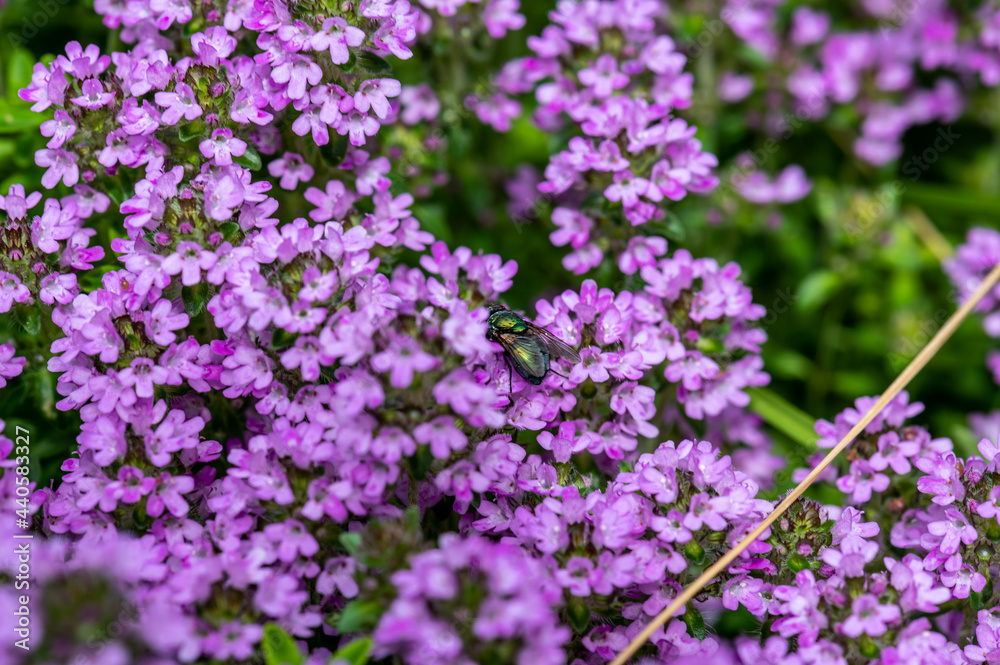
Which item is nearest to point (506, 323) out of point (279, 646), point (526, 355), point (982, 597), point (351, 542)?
point (526, 355)

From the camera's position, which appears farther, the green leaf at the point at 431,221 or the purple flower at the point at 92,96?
the green leaf at the point at 431,221

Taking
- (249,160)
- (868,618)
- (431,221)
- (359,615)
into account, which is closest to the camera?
(359,615)

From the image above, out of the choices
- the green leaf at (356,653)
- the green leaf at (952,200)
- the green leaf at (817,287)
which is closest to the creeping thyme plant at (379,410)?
the green leaf at (356,653)

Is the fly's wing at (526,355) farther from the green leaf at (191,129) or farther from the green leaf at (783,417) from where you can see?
the green leaf at (783,417)

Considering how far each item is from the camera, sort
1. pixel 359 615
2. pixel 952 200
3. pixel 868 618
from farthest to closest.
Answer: pixel 952 200
pixel 868 618
pixel 359 615

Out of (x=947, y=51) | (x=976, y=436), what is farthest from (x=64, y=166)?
(x=947, y=51)

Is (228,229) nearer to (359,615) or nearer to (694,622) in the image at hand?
(359,615)

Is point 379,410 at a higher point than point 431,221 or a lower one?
higher
